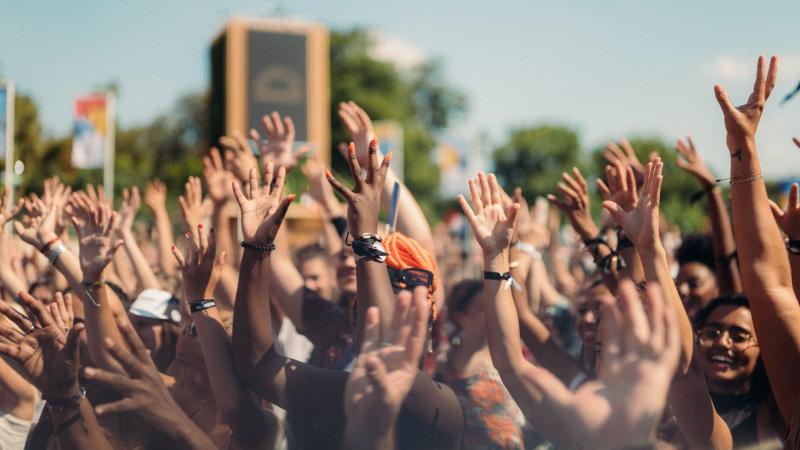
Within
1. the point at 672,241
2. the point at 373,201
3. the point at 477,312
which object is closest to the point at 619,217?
the point at 373,201

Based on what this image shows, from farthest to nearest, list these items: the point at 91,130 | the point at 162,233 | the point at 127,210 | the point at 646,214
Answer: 1. the point at 91,130
2. the point at 162,233
3. the point at 127,210
4. the point at 646,214

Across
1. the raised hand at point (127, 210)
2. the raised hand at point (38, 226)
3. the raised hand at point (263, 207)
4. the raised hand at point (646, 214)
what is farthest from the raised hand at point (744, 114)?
the raised hand at point (127, 210)

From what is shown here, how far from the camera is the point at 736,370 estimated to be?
126 inches

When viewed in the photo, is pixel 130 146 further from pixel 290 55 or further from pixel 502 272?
pixel 502 272

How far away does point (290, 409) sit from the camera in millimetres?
2594

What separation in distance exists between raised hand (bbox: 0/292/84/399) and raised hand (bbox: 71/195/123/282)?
0.86ft

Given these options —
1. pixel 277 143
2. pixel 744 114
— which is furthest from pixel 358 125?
pixel 744 114

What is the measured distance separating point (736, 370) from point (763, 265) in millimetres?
782

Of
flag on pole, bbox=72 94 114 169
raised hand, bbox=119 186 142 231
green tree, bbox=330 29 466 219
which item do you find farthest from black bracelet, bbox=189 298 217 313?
green tree, bbox=330 29 466 219

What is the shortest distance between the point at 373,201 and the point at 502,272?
43cm

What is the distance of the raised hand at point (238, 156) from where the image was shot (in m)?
4.27

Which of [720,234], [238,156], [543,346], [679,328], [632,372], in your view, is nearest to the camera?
[632,372]

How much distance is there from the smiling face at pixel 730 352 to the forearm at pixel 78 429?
202 cm

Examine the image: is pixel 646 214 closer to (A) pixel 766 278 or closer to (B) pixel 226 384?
(A) pixel 766 278
